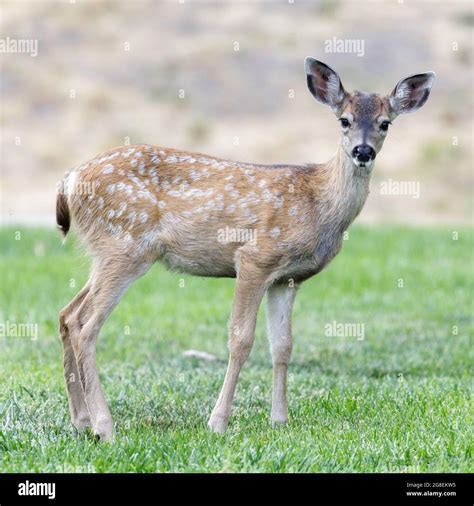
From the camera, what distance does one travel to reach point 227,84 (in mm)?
42188

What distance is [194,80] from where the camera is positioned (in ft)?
141

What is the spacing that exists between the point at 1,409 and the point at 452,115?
35102mm

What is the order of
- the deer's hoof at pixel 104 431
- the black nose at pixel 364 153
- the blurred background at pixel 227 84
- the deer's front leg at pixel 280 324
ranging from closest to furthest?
1. the deer's hoof at pixel 104 431
2. the black nose at pixel 364 153
3. the deer's front leg at pixel 280 324
4. the blurred background at pixel 227 84

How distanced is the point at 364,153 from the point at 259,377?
9.12ft

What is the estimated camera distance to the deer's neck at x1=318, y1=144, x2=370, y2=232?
7.07 m
